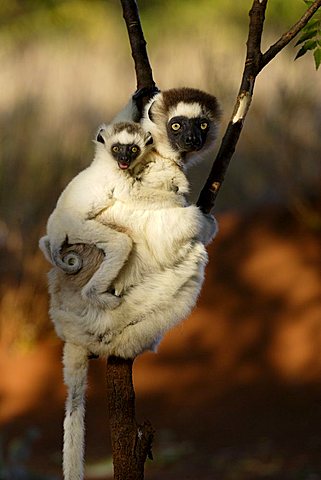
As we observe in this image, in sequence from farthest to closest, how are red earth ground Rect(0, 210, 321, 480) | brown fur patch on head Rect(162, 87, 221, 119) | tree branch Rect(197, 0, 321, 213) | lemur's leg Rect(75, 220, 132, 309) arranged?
1. red earth ground Rect(0, 210, 321, 480)
2. brown fur patch on head Rect(162, 87, 221, 119)
3. tree branch Rect(197, 0, 321, 213)
4. lemur's leg Rect(75, 220, 132, 309)

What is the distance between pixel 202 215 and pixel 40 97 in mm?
6452

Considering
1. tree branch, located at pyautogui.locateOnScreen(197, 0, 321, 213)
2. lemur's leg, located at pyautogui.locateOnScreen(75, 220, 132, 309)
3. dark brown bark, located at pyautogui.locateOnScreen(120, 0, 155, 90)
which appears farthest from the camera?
dark brown bark, located at pyautogui.locateOnScreen(120, 0, 155, 90)

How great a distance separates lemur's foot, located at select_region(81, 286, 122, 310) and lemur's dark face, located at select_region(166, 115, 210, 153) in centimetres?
54

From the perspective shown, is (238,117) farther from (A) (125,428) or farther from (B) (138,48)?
(A) (125,428)

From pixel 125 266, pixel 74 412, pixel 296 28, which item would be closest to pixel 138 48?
pixel 296 28

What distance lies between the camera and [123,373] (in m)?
3.04

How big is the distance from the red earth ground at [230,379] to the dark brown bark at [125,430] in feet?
11.3

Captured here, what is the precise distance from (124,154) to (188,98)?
14.1 inches

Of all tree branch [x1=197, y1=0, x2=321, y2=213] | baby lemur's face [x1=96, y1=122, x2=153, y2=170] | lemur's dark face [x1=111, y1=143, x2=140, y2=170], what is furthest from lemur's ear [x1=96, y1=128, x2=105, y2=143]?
tree branch [x1=197, y1=0, x2=321, y2=213]

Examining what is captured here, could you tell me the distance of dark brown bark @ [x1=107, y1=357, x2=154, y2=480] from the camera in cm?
303

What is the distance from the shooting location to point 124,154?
2920 mm

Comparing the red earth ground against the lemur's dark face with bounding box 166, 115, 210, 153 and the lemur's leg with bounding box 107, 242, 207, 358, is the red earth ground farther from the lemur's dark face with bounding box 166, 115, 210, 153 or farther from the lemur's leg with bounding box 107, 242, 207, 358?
the lemur's dark face with bounding box 166, 115, 210, 153

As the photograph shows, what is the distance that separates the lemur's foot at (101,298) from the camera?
9.52ft

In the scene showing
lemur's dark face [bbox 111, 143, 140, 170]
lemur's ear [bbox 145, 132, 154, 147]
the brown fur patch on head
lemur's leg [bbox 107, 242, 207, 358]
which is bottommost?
lemur's leg [bbox 107, 242, 207, 358]
